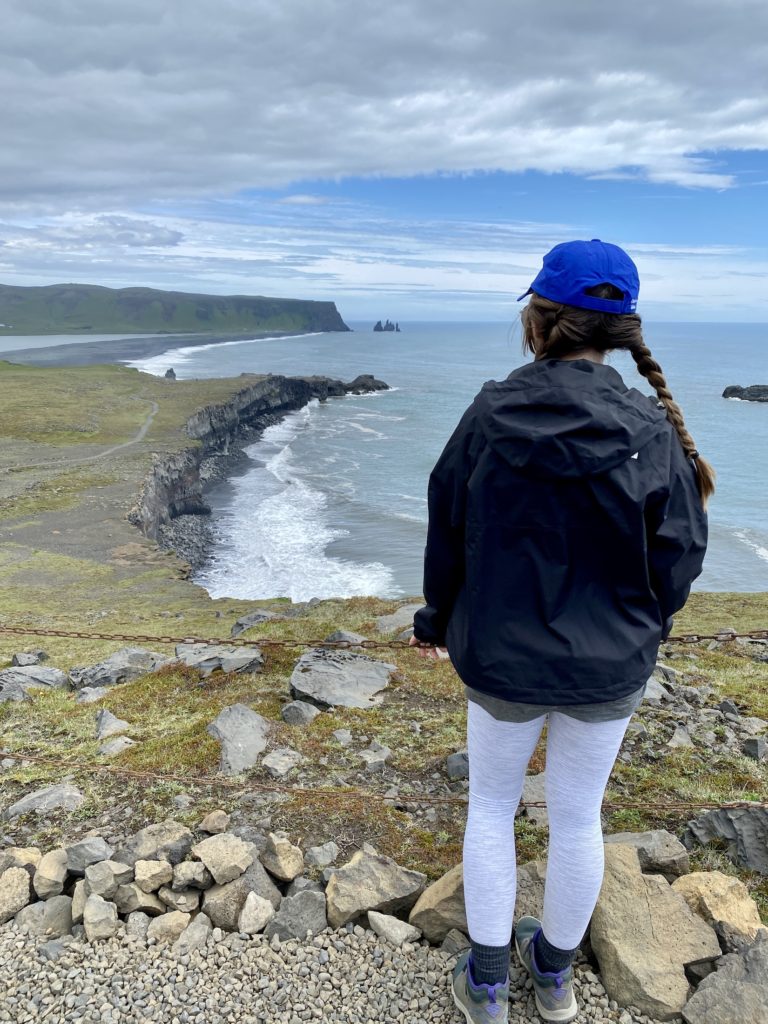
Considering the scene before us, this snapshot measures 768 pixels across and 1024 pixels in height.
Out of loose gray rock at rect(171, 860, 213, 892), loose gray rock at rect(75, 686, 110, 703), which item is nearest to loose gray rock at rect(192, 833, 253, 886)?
loose gray rock at rect(171, 860, 213, 892)

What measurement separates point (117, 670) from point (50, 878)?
22.3 ft

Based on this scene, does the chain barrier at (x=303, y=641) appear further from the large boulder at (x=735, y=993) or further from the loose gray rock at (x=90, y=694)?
the large boulder at (x=735, y=993)

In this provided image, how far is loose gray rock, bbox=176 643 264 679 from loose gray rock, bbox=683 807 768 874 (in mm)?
6716

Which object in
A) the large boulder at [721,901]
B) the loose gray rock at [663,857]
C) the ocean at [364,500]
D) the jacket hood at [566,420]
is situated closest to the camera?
the jacket hood at [566,420]

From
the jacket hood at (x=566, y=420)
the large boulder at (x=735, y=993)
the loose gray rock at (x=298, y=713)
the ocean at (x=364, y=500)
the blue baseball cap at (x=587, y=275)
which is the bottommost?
the ocean at (x=364, y=500)

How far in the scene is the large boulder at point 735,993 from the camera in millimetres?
3635

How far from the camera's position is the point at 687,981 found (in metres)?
3.90

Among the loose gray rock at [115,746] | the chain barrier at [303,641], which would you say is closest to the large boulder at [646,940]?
the chain barrier at [303,641]

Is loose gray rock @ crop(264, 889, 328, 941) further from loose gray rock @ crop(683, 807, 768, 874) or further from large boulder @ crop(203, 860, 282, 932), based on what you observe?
loose gray rock @ crop(683, 807, 768, 874)

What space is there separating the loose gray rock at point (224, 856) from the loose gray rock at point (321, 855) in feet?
1.58

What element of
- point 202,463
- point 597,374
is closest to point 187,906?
point 597,374

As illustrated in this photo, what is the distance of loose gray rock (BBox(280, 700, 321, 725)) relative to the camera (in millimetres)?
8328

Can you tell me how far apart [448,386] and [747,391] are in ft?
165

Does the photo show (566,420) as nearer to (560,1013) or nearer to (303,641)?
(560,1013)
